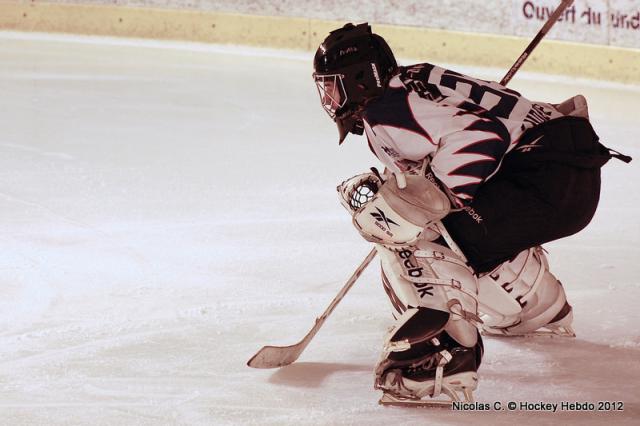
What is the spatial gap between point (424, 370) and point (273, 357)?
0.37 metres

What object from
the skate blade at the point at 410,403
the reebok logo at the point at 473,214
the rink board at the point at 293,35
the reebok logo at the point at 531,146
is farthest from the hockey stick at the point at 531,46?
the rink board at the point at 293,35

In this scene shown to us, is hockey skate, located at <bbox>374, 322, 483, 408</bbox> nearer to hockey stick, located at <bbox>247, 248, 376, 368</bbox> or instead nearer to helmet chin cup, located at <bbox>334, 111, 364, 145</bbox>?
hockey stick, located at <bbox>247, 248, 376, 368</bbox>

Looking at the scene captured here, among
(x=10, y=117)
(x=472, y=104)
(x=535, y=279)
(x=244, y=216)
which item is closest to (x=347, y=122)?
(x=472, y=104)

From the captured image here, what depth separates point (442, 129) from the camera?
2.12m

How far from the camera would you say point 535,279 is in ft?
8.06

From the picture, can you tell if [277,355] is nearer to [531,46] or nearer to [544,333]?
[544,333]

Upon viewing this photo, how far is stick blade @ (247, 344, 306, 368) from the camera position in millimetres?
2326

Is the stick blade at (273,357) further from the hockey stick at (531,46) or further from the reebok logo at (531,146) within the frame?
the hockey stick at (531,46)

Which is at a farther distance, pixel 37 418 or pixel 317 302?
pixel 317 302

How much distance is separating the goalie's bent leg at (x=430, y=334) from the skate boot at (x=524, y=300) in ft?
0.85

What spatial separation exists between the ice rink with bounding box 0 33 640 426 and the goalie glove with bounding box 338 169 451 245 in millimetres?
347

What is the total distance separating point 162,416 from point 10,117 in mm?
3276

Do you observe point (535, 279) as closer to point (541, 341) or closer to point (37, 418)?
point (541, 341)

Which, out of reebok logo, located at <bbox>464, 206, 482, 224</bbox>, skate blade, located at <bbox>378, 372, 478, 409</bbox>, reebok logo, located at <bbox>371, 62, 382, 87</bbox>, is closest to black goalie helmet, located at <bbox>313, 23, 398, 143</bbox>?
reebok logo, located at <bbox>371, 62, 382, 87</bbox>
